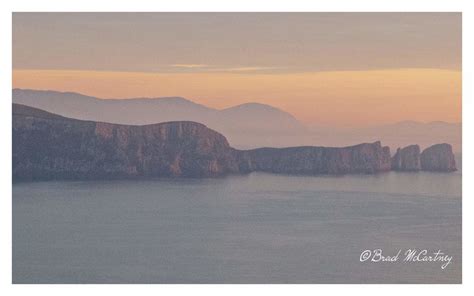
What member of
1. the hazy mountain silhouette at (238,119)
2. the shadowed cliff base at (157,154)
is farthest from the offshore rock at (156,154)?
the hazy mountain silhouette at (238,119)

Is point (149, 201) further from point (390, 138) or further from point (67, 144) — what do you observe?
point (390, 138)

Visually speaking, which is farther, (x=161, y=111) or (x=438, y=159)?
(x=438, y=159)

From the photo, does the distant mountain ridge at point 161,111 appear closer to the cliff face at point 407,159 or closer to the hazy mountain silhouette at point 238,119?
the hazy mountain silhouette at point 238,119

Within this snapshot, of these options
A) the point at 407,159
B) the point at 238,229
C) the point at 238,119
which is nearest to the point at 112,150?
the point at 238,119

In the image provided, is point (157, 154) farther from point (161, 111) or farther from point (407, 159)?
point (407, 159)

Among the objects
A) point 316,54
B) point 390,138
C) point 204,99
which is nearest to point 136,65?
point 204,99

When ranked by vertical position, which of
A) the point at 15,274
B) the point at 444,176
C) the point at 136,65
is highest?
the point at 136,65
